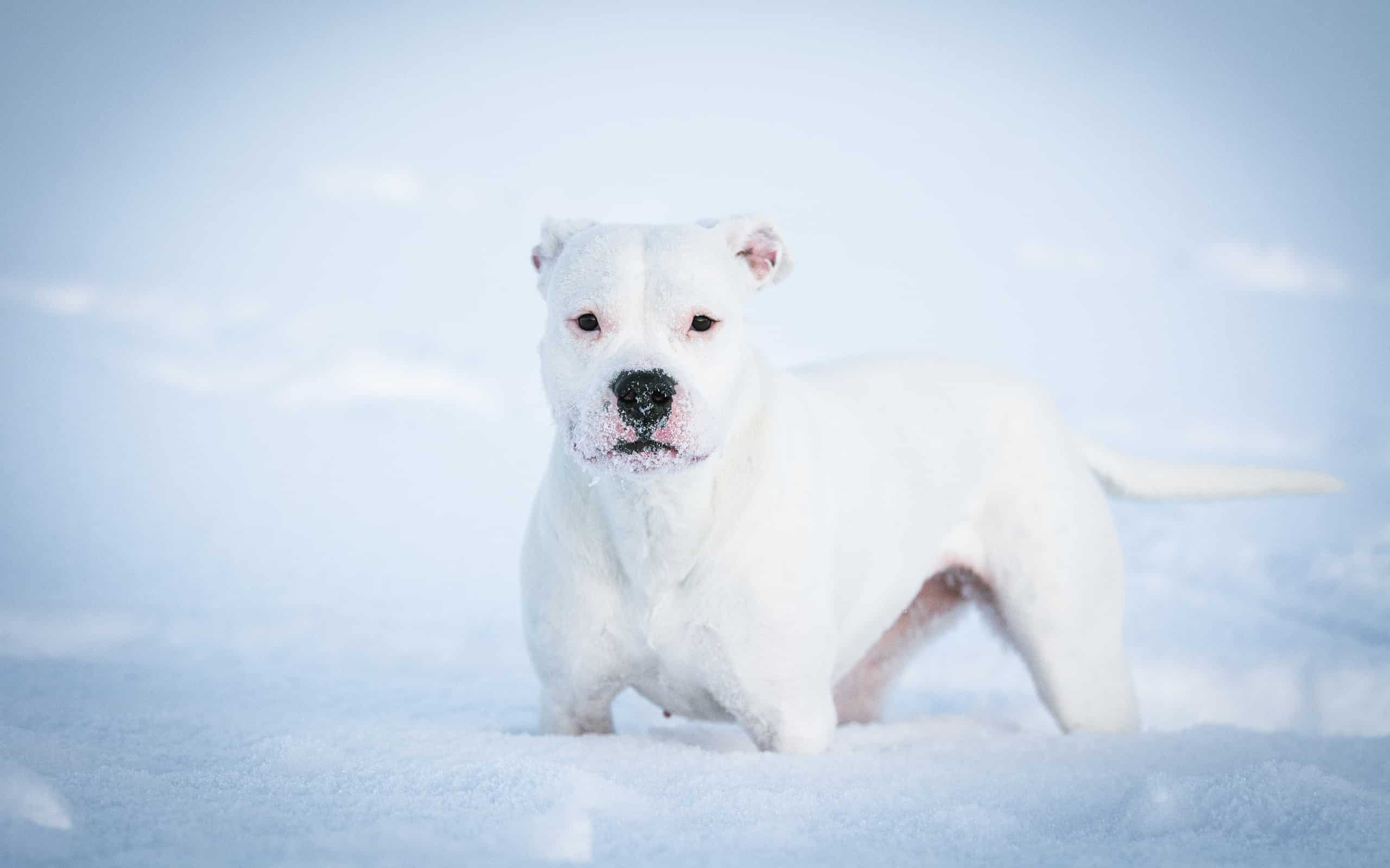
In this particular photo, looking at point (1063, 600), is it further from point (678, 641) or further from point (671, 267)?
point (671, 267)

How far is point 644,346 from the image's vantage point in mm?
2617

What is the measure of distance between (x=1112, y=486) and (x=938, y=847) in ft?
9.30

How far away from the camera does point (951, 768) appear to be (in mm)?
2629

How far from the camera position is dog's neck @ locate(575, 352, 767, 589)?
9.30 ft

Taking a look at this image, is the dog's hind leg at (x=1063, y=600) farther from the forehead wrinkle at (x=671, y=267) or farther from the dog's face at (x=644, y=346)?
the forehead wrinkle at (x=671, y=267)

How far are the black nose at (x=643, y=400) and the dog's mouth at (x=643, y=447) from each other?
0.02m

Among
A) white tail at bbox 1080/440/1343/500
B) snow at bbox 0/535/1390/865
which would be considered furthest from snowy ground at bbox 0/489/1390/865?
white tail at bbox 1080/440/1343/500

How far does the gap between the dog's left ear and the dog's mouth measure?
0.87 m

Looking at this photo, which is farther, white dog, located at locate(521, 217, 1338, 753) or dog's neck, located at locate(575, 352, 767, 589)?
dog's neck, located at locate(575, 352, 767, 589)

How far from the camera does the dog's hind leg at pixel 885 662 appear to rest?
4160 mm

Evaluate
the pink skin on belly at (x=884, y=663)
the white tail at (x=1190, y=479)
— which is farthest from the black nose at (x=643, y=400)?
the white tail at (x=1190, y=479)

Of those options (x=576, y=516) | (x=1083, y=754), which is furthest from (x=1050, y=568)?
(x=576, y=516)

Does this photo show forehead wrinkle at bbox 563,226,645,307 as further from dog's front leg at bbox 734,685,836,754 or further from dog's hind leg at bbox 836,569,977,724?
dog's hind leg at bbox 836,569,977,724

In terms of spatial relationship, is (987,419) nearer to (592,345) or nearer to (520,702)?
(592,345)
